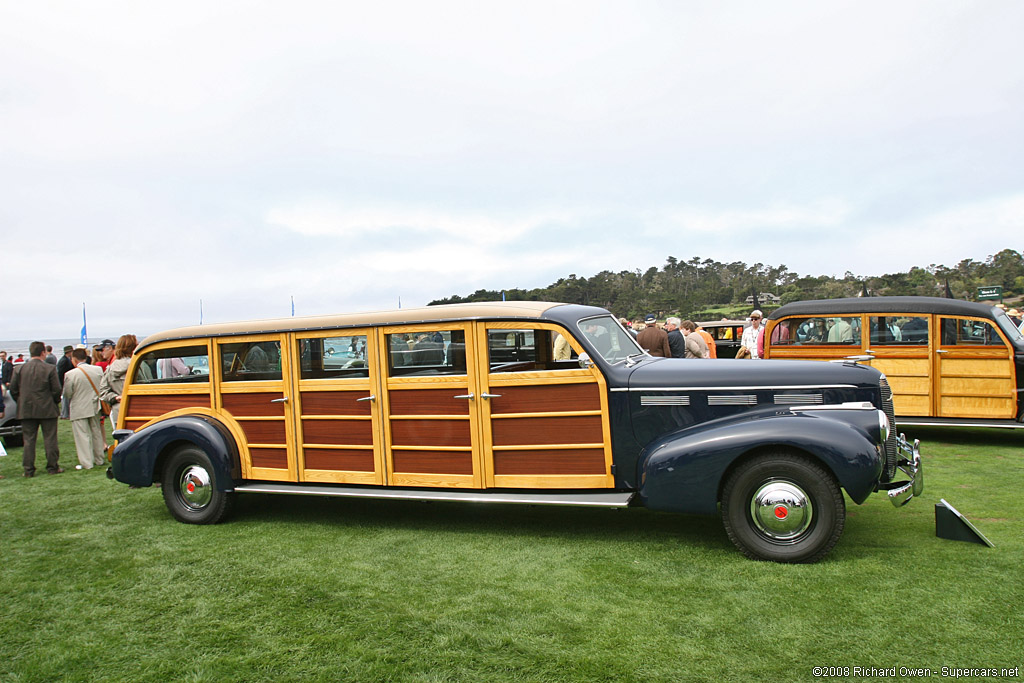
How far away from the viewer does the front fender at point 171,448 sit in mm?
6051

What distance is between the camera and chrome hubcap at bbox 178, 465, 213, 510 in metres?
6.14

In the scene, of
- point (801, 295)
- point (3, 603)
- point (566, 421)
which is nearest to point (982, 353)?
point (566, 421)

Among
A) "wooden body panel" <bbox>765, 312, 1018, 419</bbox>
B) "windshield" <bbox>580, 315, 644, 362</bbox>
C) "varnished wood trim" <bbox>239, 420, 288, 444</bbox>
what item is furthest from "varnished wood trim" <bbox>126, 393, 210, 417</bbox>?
"wooden body panel" <bbox>765, 312, 1018, 419</bbox>

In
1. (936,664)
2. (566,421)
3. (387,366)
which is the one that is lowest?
(936,664)

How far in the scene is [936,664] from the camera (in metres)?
3.12

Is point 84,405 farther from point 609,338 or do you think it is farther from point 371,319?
point 609,338

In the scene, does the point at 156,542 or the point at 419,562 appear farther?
the point at 156,542

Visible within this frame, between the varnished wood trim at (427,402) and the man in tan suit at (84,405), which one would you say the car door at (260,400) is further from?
the man in tan suit at (84,405)

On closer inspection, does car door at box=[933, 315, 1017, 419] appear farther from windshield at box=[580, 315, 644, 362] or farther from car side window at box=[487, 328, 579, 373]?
car side window at box=[487, 328, 579, 373]

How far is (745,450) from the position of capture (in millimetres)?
4473

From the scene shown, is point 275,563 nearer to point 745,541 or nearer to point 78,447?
point 745,541

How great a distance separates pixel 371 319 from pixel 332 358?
0.60 m

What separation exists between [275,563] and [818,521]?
3.93m

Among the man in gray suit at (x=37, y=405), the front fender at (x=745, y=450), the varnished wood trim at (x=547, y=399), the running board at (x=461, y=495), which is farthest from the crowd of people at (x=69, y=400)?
the front fender at (x=745, y=450)
